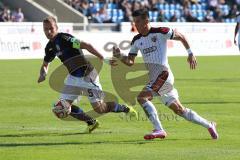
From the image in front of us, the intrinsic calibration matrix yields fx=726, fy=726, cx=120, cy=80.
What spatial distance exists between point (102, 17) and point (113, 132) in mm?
30962

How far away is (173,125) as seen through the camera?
45.1ft

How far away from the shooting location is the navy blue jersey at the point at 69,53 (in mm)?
12422

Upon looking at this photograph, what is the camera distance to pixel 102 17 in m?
43.4

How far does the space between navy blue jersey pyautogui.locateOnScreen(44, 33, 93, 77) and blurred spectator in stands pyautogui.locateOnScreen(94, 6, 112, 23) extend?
30363 millimetres

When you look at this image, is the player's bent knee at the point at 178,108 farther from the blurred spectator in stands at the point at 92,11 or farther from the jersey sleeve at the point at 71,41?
the blurred spectator in stands at the point at 92,11

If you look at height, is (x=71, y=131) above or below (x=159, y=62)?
below

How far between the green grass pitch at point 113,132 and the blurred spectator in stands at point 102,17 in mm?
21392

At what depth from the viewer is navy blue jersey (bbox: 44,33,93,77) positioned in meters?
12.4

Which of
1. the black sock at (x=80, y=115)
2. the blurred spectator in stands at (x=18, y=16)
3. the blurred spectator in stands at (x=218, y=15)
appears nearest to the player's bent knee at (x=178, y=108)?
the black sock at (x=80, y=115)

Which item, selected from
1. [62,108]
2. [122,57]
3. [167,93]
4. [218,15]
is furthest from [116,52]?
[218,15]

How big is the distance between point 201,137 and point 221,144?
0.84 metres

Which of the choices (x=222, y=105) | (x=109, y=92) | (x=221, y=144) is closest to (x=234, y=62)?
(x=109, y=92)

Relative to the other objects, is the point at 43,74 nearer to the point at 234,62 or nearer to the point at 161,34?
the point at 161,34

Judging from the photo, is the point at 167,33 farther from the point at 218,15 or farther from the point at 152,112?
the point at 218,15
